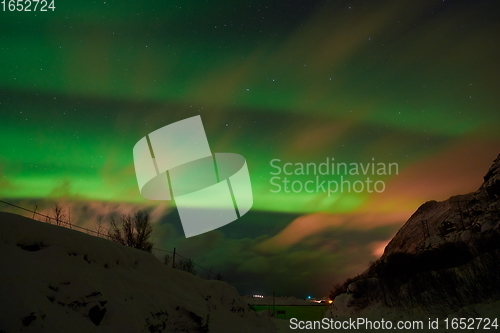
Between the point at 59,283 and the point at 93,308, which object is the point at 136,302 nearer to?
the point at 93,308

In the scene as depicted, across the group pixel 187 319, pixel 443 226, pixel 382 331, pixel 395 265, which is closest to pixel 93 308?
pixel 187 319

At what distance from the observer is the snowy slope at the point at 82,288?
25.0ft

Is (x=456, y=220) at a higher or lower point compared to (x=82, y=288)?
higher

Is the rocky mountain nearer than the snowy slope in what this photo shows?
No

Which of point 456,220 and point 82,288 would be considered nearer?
point 82,288

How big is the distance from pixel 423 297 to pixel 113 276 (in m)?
25.8

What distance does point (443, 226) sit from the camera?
93312 mm

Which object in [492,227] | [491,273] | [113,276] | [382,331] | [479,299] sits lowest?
[382,331]

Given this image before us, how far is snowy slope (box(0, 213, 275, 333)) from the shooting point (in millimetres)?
7613

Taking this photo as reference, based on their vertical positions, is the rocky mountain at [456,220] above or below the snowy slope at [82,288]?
above

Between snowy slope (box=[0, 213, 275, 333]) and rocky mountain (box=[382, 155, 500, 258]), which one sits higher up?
rocky mountain (box=[382, 155, 500, 258])

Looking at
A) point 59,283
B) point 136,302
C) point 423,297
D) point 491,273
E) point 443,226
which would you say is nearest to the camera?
point 59,283

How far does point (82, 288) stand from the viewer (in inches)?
370

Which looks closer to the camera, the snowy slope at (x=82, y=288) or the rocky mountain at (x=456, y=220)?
the snowy slope at (x=82, y=288)
